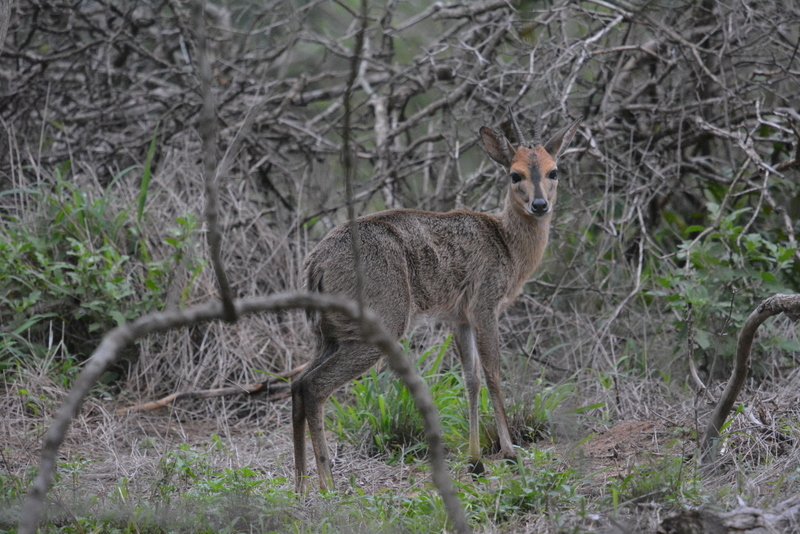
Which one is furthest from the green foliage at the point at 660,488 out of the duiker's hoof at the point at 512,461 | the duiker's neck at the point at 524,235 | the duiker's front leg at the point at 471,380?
the duiker's neck at the point at 524,235

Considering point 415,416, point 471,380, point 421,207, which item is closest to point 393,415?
point 415,416

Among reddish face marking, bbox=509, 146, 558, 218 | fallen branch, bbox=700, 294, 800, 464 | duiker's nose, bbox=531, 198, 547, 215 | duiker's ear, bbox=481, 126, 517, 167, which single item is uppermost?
duiker's ear, bbox=481, 126, 517, 167

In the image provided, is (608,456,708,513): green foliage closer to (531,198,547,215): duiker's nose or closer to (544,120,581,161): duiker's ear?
(531,198,547,215): duiker's nose

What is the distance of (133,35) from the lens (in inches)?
318

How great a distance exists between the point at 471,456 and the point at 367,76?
17.1 ft

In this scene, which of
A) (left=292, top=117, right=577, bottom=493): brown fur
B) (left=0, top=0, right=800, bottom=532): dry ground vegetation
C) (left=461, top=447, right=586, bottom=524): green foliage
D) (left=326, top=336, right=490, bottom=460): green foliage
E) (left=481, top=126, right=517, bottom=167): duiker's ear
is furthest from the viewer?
(left=481, top=126, right=517, bottom=167): duiker's ear

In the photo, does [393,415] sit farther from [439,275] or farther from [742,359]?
[742,359]

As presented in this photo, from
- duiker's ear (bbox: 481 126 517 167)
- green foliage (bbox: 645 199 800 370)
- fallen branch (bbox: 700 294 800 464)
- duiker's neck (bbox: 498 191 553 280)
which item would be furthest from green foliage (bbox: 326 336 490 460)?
fallen branch (bbox: 700 294 800 464)

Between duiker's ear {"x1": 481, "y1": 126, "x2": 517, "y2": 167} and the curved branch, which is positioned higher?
duiker's ear {"x1": 481, "y1": 126, "x2": 517, "y2": 167}

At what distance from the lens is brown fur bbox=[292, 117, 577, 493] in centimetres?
449

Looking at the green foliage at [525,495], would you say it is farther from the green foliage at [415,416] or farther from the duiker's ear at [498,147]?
the duiker's ear at [498,147]

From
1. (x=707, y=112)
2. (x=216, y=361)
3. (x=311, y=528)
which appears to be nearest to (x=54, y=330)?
(x=216, y=361)

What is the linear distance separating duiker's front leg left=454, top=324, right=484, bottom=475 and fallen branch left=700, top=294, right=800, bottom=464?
133 cm

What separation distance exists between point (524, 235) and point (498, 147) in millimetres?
666
